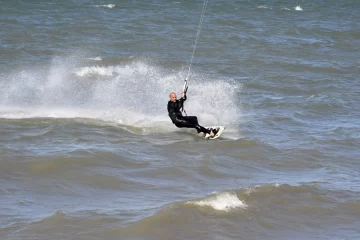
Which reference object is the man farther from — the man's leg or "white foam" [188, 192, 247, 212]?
"white foam" [188, 192, 247, 212]

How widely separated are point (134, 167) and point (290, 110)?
7802 millimetres

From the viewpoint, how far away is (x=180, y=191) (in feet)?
34.5

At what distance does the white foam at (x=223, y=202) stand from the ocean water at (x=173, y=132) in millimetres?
30

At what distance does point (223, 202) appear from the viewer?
9.87 metres

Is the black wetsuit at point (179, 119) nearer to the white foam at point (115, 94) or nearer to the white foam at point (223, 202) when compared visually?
the white foam at point (115, 94)

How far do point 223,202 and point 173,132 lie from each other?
5.44 metres

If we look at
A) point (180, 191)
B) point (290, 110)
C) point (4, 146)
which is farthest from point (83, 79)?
point (180, 191)

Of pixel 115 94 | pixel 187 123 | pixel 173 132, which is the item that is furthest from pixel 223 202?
pixel 115 94

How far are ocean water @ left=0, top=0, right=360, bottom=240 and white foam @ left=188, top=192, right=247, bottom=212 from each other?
1.2 inches

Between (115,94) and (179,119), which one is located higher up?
(179,119)

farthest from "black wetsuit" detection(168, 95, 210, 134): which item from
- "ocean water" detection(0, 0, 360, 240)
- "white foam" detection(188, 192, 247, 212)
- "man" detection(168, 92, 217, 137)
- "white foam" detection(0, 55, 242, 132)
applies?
"white foam" detection(188, 192, 247, 212)

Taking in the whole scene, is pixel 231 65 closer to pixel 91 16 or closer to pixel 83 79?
pixel 83 79

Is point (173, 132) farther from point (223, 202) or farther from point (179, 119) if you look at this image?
point (223, 202)

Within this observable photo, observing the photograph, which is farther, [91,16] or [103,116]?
[91,16]
